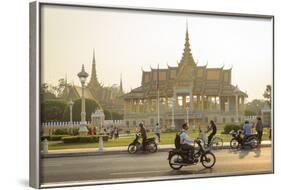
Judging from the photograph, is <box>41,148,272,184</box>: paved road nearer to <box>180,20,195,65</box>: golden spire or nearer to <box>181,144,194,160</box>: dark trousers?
<box>181,144,194,160</box>: dark trousers

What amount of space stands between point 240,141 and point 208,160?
0.61 metres

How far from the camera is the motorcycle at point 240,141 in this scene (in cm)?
963

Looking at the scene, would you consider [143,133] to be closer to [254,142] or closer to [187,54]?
[187,54]

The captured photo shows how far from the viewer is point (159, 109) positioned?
9.10 metres

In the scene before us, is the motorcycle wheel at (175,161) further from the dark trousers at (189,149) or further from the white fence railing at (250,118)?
the white fence railing at (250,118)

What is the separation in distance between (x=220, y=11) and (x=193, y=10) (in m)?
0.44

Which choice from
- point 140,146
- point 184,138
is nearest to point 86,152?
point 140,146

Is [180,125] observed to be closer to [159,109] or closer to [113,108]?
[159,109]

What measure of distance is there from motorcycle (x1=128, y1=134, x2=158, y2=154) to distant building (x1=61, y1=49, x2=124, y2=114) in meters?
0.44

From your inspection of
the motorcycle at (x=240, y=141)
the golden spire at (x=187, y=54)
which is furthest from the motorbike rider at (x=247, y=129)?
the golden spire at (x=187, y=54)

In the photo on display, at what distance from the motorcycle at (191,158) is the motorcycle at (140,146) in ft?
0.81

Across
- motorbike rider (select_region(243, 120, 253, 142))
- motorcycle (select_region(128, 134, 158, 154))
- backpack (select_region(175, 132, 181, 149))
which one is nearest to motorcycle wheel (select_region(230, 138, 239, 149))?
motorbike rider (select_region(243, 120, 253, 142))

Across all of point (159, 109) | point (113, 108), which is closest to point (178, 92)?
point (159, 109)

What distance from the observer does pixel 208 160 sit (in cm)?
937
